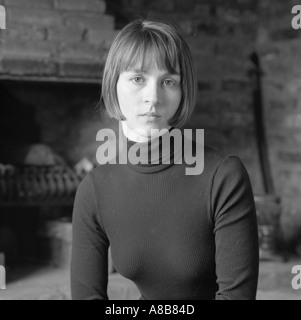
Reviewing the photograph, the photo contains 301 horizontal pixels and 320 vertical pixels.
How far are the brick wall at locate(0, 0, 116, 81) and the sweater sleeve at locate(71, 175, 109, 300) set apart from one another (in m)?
1.30

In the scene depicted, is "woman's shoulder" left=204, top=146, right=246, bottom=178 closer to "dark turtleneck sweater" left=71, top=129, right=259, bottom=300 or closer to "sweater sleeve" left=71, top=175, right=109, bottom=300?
"dark turtleneck sweater" left=71, top=129, right=259, bottom=300

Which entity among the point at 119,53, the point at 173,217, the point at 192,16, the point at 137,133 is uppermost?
the point at 192,16

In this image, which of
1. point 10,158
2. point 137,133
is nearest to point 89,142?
point 10,158

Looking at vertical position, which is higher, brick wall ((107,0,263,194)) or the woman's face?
brick wall ((107,0,263,194))

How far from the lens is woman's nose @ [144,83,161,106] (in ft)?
3.54

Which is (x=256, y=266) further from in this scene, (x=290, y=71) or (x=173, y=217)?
(x=290, y=71)

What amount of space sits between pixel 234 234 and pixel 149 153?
0.70 feet

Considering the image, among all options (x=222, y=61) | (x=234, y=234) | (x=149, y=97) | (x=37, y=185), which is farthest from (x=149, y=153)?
(x=222, y=61)

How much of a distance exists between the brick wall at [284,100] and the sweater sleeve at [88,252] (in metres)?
1.94

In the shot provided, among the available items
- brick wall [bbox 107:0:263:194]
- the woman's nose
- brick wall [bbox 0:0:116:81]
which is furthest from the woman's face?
brick wall [bbox 107:0:263:194]

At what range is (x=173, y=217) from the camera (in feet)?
3.64

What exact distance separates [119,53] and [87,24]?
1403 mm

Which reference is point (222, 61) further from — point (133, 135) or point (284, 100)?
point (133, 135)
